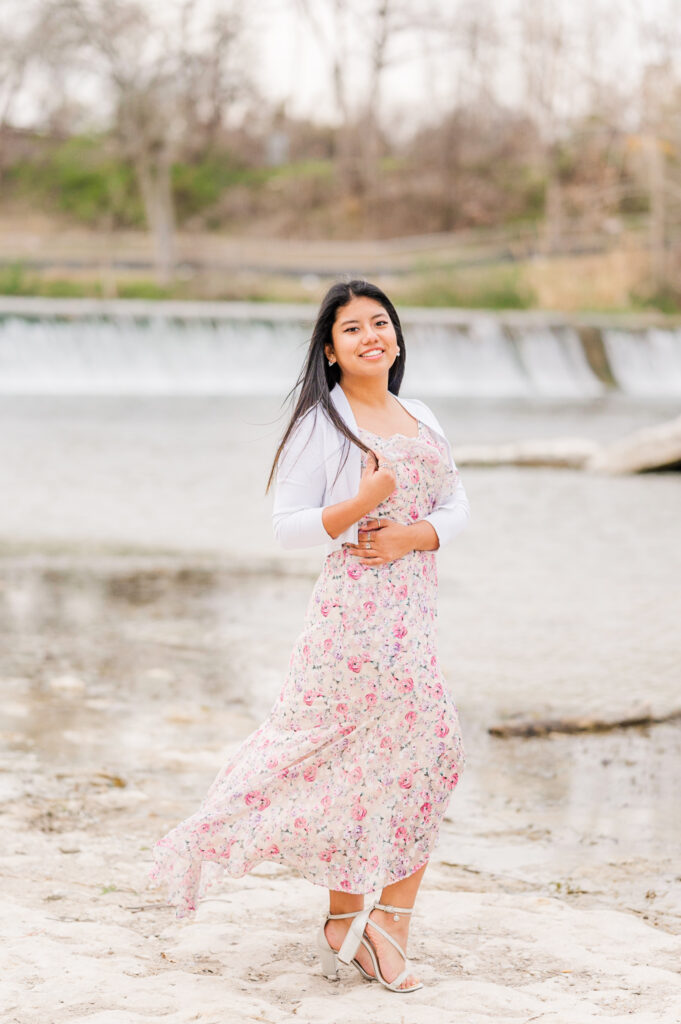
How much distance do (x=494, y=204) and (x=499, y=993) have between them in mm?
38752

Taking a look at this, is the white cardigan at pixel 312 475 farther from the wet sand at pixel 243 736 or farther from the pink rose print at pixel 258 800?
the wet sand at pixel 243 736

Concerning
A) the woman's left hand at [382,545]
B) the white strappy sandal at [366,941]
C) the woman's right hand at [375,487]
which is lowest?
the white strappy sandal at [366,941]

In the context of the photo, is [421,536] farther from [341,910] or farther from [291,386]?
[291,386]

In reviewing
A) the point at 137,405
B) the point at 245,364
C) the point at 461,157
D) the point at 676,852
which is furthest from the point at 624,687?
the point at 461,157

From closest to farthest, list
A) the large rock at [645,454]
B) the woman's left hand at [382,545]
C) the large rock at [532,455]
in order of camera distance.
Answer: the woman's left hand at [382,545], the large rock at [645,454], the large rock at [532,455]

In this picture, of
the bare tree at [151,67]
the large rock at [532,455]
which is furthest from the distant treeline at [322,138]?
the large rock at [532,455]

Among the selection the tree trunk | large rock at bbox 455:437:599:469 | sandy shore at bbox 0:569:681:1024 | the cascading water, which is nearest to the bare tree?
the tree trunk

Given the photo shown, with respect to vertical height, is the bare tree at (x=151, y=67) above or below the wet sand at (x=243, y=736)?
above

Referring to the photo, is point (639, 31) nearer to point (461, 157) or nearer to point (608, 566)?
point (461, 157)

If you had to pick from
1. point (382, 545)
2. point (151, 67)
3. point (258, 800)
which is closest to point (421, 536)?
point (382, 545)

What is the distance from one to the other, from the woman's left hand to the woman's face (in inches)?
14.4

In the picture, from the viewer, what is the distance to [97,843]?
3805mm

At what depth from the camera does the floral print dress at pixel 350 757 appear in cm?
283

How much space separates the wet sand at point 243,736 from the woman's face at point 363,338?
135cm
